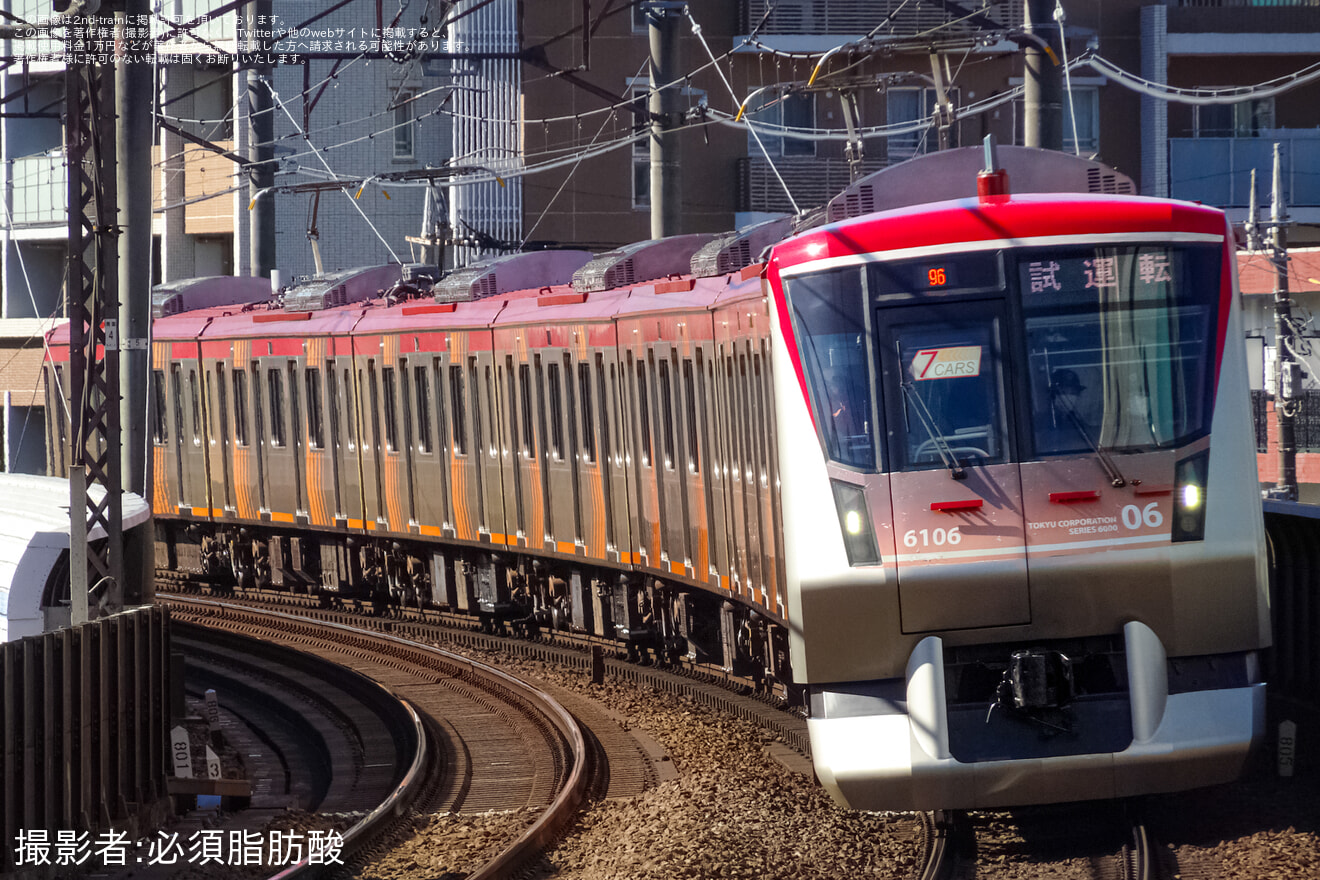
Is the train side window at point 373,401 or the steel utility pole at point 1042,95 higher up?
the steel utility pole at point 1042,95

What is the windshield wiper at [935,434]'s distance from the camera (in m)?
8.41

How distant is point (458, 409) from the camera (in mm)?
18641

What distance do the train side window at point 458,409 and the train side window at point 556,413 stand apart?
1987 mm

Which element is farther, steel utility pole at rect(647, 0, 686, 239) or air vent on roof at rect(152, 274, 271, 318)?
air vent on roof at rect(152, 274, 271, 318)

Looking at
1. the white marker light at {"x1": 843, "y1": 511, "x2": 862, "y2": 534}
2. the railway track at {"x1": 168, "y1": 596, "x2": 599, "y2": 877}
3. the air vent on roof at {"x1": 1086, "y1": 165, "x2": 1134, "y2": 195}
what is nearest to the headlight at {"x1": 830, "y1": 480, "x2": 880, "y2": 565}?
the white marker light at {"x1": 843, "y1": 511, "x2": 862, "y2": 534}

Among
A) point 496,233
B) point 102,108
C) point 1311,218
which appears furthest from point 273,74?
point 102,108

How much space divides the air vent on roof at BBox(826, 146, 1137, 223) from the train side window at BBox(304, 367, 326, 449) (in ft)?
39.7

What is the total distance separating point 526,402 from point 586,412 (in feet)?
4.29

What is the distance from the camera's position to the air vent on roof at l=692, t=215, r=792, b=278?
12.4 meters

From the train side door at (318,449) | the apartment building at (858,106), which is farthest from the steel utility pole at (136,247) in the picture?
the apartment building at (858,106)

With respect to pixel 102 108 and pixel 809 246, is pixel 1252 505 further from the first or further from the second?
pixel 102 108

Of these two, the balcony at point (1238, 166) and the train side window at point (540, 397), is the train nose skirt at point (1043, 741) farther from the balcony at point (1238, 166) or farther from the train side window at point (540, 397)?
the balcony at point (1238, 166)

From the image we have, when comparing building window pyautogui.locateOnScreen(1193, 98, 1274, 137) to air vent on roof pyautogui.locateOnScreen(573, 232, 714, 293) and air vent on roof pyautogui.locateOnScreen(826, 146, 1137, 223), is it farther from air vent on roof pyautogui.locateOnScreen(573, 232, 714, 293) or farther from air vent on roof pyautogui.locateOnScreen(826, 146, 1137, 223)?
air vent on roof pyautogui.locateOnScreen(826, 146, 1137, 223)

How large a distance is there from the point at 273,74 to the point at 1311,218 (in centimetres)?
1877
